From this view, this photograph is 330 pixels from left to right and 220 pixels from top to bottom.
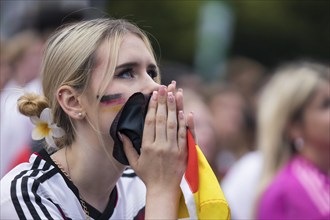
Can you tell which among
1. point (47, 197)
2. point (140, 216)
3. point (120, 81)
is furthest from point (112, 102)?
point (140, 216)

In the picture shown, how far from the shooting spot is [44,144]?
4.43 metres

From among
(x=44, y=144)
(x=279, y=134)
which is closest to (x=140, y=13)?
(x=279, y=134)

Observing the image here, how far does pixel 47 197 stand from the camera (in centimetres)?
386

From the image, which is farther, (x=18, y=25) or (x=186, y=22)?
(x=186, y=22)

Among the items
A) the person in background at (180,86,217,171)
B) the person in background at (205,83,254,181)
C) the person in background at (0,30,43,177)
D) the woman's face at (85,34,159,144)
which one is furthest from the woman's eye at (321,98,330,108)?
the person in background at (205,83,254,181)

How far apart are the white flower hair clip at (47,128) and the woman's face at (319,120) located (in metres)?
2.44

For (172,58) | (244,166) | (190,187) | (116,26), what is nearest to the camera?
(190,187)

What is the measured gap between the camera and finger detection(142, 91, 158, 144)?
3773 mm

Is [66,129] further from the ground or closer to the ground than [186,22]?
further from the ground

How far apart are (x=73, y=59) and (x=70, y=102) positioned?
0.19 metres

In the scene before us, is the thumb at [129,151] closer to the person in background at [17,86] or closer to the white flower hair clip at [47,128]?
the white flower hair clip at [47,128]

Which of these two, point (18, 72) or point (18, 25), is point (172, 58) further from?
point (18, 72)

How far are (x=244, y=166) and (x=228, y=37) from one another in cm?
1209

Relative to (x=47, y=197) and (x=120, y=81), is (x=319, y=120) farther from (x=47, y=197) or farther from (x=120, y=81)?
(x=47, y=197)
